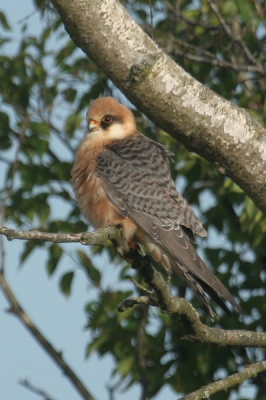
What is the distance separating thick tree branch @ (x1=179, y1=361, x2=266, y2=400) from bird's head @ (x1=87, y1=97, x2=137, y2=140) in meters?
2.15

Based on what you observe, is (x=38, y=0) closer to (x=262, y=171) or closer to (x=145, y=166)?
(x=145, y=166)

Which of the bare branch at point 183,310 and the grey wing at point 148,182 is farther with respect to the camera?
the grey wing at point 148,182

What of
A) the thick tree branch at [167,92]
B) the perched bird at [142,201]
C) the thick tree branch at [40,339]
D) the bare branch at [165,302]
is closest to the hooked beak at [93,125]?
the perched bird at [142,201]

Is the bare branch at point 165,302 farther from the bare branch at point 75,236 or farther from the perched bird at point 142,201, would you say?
the perched bird at point 142,201

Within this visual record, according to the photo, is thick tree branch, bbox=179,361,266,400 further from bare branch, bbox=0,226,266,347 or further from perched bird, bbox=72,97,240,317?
perched bird, bbox=72,97,240,317

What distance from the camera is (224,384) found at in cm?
355

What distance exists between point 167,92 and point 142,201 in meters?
0.85

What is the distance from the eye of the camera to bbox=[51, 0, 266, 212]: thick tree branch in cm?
409

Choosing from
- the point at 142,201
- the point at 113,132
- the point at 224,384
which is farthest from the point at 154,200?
the point at 224,384

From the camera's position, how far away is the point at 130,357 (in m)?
5.12

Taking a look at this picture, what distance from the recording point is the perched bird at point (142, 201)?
4508 mm

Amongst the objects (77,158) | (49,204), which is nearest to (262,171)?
(77,158)

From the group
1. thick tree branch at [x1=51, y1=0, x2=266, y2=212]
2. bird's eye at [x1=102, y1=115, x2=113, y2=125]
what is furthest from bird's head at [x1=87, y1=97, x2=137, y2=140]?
thick tree branch at [x1=51, y1=0, x2=266, y2=212]

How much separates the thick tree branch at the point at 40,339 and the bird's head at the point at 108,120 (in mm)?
1095
